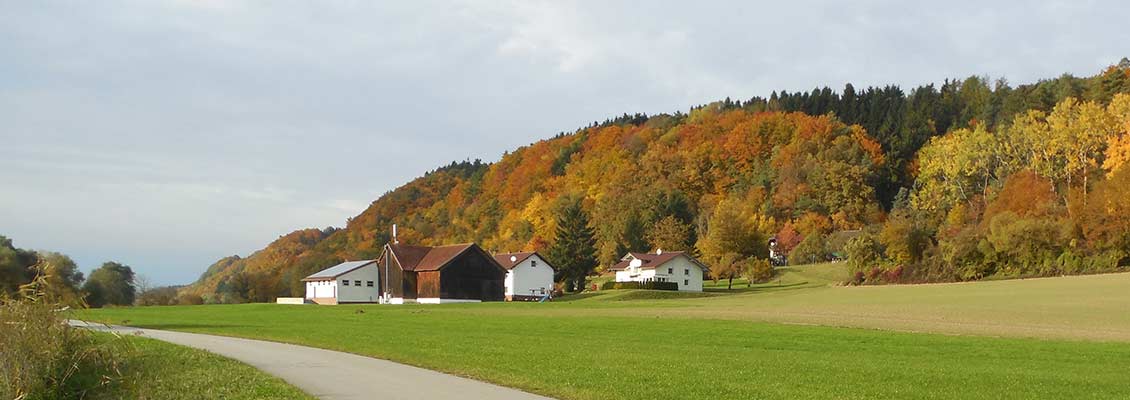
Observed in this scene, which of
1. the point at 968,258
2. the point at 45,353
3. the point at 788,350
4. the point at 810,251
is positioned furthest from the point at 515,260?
the point at 45,353

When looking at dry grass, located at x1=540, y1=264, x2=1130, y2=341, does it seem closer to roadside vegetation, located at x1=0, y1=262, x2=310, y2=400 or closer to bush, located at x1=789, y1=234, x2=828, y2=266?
roadside vegetation, located at x1=0, y1=262, x2=310, y2=400

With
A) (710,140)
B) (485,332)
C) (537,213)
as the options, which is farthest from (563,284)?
(485,332)

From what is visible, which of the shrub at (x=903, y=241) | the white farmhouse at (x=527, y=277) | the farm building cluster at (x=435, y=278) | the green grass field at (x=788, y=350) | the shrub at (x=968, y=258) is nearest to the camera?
the green grass field at (x=788, y=350)

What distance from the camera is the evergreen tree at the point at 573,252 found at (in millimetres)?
103438

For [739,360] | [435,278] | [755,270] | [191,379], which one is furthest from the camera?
[755,270]

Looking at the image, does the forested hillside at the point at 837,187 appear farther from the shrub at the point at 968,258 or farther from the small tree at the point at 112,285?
the small tree at the point at 112,285

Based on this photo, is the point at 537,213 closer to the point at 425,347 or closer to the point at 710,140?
the point at 710,140

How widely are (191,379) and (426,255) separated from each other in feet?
248

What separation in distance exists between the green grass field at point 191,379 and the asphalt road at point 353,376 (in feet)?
1.63

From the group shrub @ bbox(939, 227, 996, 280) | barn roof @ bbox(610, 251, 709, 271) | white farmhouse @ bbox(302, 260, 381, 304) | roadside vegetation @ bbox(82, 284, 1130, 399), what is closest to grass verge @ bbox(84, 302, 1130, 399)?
roadside vegetation @ bbox(82, 284, 1130, 399)

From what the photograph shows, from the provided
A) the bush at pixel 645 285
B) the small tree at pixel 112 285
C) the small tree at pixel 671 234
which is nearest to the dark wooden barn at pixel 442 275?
the bush at pixel 645 285

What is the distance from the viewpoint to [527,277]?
323 feet

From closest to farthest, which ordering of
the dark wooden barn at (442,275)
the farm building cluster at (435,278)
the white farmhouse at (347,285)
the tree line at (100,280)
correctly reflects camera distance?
the tree line at (100,280) < the dark wooden barn at (442,275) < the farm building cluster at (435,278) < the white farmhouse at (347,285)

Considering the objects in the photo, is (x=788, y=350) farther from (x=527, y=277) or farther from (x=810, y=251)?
(x=810, y=251)
